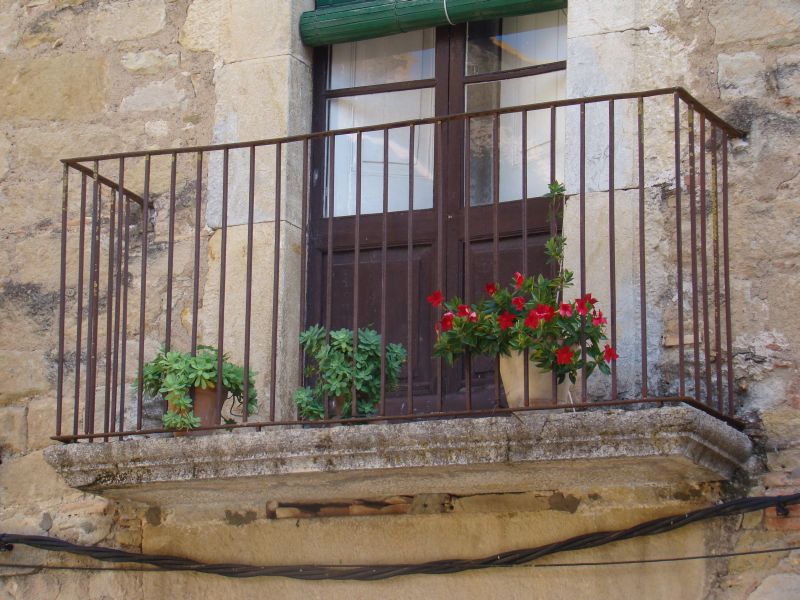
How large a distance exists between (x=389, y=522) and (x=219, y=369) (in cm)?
71

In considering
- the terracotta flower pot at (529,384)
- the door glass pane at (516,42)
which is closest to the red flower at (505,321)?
the terracotta flower pot at (529,384)

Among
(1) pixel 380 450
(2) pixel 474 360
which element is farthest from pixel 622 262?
(1) pixel 380 450

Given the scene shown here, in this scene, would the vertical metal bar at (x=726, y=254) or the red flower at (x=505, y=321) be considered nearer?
the red flower at (x=505, y=321)

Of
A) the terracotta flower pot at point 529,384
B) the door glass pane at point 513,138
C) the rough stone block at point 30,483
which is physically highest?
the door glass pane at point 513,138

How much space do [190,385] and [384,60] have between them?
5.03 feet

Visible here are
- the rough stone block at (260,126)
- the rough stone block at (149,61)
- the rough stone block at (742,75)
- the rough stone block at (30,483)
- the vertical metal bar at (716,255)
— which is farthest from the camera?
the rough stone block at (149,61)

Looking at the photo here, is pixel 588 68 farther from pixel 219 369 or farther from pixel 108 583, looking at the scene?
pixel 108 583

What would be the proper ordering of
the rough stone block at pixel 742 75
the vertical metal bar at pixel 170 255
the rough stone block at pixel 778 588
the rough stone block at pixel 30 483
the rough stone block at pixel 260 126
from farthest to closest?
the rough stone block at pixel 260 126, the rough stone block at pixel 30 483, the vertical metal bar at pixel 170 255, the rough stone block at pixel 742 75, the rough stone block at pixel 778 588

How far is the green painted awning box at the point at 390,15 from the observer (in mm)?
6004

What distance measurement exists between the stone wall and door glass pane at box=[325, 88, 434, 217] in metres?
0.18

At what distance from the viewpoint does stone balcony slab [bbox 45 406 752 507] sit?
4859 mm

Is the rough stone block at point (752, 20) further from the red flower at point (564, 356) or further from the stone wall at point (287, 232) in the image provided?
the red flower at point (564, 356)

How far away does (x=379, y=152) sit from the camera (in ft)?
20.5

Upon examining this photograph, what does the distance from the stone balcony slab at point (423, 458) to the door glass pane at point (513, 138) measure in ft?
3.33
